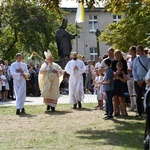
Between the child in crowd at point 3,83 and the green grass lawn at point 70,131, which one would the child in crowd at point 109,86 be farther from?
the child in crowd at point 3,83

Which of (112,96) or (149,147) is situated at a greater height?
(112,96)

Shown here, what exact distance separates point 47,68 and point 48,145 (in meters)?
7.46

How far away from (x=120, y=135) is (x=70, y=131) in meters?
1.27

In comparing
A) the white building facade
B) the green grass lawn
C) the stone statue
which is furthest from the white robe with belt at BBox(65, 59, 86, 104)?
the white building facade

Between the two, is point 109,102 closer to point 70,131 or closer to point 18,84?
point 70,131

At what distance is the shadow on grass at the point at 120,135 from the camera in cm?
904

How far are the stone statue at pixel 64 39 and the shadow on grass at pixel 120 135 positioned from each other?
51.0 ft

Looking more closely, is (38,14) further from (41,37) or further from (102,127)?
(102,127)

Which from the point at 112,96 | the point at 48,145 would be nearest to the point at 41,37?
the point at 112,96

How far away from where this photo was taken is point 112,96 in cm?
1319

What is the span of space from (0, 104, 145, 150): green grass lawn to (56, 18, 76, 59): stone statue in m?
12.4

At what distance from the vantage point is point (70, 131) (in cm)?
1085

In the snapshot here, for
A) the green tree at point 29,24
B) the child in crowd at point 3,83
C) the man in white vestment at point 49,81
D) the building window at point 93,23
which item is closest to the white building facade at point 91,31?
the building window at point 93,23

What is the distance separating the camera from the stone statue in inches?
1068
